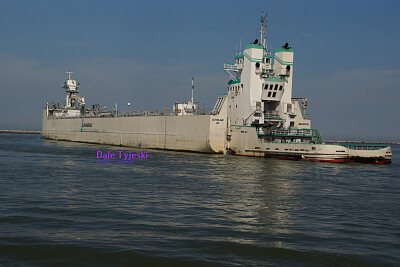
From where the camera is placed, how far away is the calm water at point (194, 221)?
10477mm

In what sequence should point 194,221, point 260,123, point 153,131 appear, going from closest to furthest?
point 194,221, point 260,123, point 153,131

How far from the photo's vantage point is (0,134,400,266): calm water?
10477 millimetres

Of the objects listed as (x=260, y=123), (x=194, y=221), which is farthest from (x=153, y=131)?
(x=194, y=221)

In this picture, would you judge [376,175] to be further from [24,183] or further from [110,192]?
[24,183]

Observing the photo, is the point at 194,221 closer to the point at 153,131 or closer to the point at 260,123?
the point at 260,123

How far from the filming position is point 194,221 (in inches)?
551

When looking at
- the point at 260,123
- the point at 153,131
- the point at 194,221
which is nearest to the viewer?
the point at 194,221

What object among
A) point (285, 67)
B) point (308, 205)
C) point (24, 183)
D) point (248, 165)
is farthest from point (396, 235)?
point (285, 67)

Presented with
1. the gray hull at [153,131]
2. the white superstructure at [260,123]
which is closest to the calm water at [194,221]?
the white superstructure at [260,123]

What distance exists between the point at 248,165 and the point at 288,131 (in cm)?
1085

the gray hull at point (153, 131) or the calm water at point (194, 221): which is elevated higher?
the gray hull at point (153, 131)

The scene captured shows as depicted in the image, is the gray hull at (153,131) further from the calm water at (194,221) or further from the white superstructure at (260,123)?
the calm water at (194,221)

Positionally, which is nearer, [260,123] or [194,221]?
[194,221]

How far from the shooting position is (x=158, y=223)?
44.4 ft
